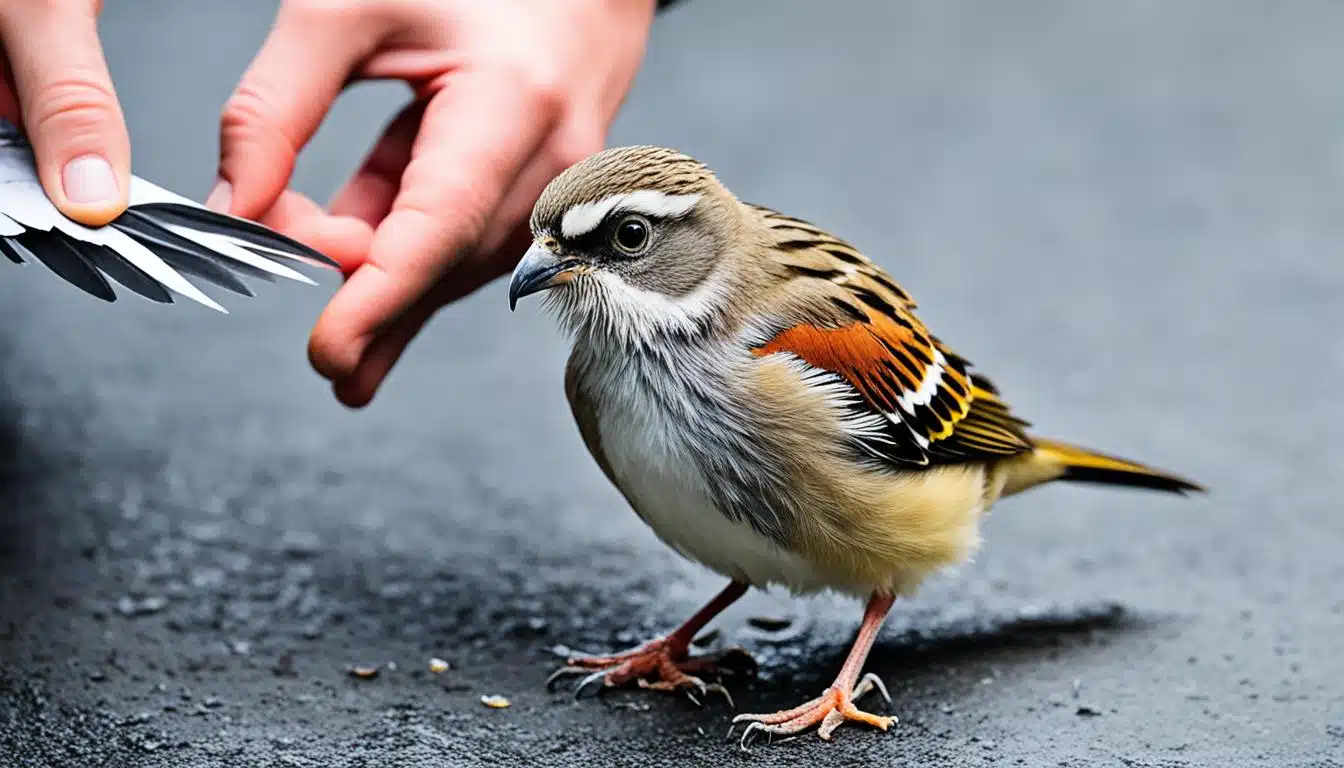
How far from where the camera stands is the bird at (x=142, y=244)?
3.90m

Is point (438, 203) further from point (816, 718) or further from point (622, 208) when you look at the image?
point (816, 718)

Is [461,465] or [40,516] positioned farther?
[461,465]

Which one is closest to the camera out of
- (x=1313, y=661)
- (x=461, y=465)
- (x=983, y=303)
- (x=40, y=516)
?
(x=1313, y=661)

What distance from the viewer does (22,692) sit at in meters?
4.63

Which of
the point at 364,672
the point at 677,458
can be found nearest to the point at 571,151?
the point at 677,458

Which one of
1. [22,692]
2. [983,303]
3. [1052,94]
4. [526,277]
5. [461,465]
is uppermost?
[1052,94]

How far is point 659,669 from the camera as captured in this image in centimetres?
480

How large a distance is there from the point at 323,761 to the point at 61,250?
141 cm

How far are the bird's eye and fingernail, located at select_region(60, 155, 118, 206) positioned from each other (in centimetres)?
124

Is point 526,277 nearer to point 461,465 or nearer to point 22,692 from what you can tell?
point 22,692

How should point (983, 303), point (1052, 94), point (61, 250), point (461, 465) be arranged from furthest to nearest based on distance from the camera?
point (1052, 94) → point (983, 303) → point (461, 465) → point (61, 250)

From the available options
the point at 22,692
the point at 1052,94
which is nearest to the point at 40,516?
the point at 22,692

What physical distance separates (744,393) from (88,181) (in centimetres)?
165

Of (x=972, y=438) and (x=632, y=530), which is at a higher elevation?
(x=972, y=438)
